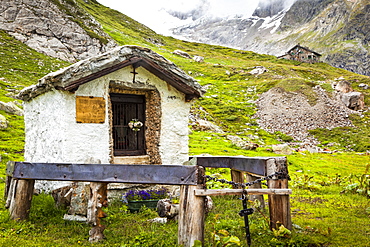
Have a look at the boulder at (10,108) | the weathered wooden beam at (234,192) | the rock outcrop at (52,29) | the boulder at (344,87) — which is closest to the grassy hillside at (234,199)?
the weathered wooden beam at (234,192)

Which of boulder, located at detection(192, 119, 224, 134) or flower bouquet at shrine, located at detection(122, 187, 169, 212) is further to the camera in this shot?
boulder, located at detection(192, 119, 224, 134)

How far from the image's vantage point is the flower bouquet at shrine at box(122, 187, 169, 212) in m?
8.79

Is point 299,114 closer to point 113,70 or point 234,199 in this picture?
point 234,199

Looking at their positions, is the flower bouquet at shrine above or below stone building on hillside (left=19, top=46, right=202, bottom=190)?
below

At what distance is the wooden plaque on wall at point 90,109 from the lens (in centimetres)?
914

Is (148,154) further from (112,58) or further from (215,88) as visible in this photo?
(215,88)

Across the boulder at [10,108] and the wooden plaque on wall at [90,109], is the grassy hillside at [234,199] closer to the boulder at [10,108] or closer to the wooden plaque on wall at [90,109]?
the boulder at [10,108]

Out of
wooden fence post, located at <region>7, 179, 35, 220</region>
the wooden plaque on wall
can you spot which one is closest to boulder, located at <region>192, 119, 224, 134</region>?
the wooden plaque on wall

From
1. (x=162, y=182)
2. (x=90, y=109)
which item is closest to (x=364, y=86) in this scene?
(x=90, y=109)

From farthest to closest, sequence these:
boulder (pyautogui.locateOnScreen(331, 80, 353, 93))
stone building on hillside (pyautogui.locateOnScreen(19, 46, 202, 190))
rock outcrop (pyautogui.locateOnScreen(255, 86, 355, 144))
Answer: boulder (pyautogui.locateOnScreen(331, 80, 353, 93)) < rock outcrop (pyautogui.locateOnScreen(255, 86, 355, 144)) < stone building on hillside (pyautogui.locateOnScreen(19, 46, 202, 190))

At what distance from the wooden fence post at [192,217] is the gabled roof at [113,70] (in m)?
5.15

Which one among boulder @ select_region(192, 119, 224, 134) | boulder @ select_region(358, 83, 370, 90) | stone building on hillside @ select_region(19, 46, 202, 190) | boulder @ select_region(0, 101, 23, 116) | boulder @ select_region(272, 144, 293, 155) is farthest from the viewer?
boulder @ select_region(358, 83, 370, 90)

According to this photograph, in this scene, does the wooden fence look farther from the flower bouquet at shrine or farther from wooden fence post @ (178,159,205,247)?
the flower bouquet at shrine

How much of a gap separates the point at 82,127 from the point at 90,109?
61 centimetres
